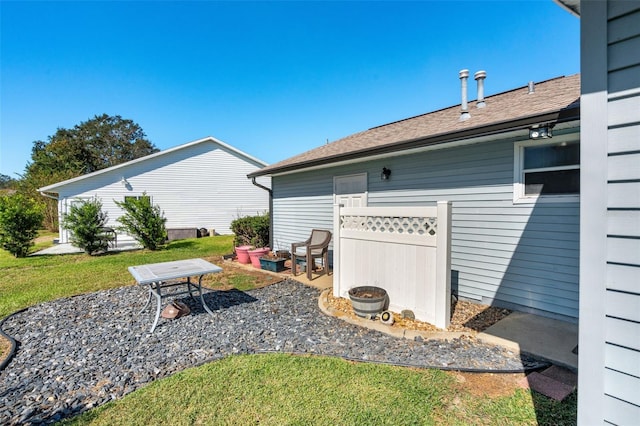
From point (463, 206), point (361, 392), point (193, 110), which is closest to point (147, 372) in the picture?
point (361, 392)

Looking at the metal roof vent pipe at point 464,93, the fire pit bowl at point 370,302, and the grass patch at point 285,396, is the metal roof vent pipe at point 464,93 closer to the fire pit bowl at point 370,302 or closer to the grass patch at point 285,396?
the fire pit bowl at point 370,302

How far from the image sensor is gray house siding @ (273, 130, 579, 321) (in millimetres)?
3936

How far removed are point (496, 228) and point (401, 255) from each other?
1687mm

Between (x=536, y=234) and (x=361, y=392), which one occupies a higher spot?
(x=536, y=234)

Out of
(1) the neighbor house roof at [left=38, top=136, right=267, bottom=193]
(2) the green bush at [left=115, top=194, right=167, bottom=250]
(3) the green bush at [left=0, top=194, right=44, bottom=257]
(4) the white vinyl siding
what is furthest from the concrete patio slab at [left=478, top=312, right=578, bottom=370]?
(1) the neighbor house roof at [left=38, top=136, right=267, bottom=193]

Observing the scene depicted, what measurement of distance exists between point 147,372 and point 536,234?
521 cm

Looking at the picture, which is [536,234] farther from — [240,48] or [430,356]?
[240,48]

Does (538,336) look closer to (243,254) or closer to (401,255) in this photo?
(401,255)

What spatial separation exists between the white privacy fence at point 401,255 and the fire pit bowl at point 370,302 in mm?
176

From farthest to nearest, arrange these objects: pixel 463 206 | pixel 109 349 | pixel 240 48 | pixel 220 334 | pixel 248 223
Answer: pixel 240 48 → pixel 248 223 → pixel 463 206 → pixel 220 334 → pixel 109 349

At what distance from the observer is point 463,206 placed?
489 cm

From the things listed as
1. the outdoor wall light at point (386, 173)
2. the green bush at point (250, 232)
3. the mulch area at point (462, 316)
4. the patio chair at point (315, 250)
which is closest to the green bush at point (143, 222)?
the green bush at point (250, 232)

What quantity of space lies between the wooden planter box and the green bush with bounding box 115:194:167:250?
6.08 metres

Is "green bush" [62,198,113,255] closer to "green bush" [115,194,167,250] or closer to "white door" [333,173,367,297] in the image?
"green bush" [115,194,167,250]
